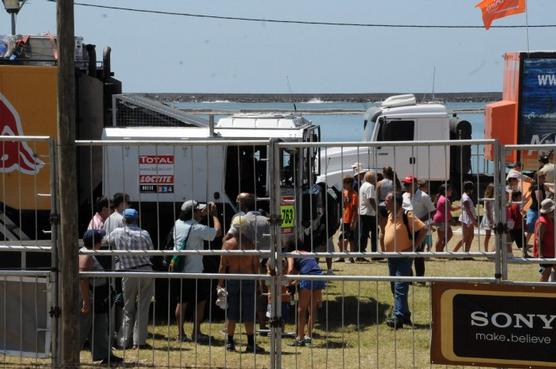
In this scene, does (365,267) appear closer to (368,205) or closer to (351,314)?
(368,205)

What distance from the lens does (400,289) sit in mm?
10836

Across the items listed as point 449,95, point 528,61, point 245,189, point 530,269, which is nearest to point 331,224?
point 245,189

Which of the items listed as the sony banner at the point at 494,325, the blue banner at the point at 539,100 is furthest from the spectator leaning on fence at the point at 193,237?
the blue banner at the point at 539,100

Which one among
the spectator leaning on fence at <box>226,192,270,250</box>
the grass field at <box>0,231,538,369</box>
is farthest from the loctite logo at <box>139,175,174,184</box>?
the spectator leaning on fence at <box>226,192,270,250</box>

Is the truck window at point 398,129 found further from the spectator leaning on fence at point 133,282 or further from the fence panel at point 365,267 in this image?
the spectator leaning on fence at point 133,282

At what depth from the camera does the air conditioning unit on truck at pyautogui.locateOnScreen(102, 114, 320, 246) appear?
12102 millimetres

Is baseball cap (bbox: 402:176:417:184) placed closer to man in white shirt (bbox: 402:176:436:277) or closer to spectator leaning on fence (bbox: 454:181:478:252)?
man in white shirt (bbox: 402:176:436:277)

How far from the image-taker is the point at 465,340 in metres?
8.41

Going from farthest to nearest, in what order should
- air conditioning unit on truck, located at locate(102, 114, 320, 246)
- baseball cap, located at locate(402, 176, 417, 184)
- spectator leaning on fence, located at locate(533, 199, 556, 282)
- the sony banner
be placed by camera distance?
air conditioning unit on truck, located at locate(102, 114, 320, 246)
spectator leaning on fence, located at locate(533, 199, 556, 282)
baseball cap, located at locate(402, 176, 417, 184)
the sony banner

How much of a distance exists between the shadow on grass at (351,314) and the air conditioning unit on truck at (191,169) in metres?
1.46

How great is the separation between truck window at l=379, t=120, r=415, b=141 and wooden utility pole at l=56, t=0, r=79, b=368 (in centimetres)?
1655

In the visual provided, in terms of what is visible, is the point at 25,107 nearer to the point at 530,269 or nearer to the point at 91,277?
the point at 91,277

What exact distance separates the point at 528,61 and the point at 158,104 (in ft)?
42.7

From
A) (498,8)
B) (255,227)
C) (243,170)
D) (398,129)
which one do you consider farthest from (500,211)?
(498,8)
